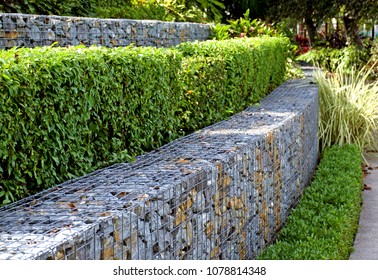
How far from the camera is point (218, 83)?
6254 millimetres

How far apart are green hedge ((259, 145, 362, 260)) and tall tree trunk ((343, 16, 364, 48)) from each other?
11.1 metres

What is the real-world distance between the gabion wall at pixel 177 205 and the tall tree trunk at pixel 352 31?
12.5 meters

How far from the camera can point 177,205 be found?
11.1 feet

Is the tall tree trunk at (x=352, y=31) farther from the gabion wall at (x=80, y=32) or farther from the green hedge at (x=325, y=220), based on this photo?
the green hedge at (x=325, y=220)

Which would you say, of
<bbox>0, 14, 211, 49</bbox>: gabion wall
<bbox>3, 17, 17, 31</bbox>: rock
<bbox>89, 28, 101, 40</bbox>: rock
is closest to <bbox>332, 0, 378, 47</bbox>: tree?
<bbox>0, 14, 211, 49</bbox>: gabion wall

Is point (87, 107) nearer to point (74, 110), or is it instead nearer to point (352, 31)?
point (74, 110)

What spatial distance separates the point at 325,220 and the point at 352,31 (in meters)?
13.8

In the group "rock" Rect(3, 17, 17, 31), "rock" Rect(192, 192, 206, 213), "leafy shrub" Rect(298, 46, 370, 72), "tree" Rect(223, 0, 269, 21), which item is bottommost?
"leafy shrub" Rect(298, 46, 370, 72)

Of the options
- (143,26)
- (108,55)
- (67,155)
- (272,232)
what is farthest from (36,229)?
(143,26)

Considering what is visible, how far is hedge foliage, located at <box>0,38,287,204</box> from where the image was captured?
3.24 m

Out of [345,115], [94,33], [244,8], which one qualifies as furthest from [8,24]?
[244,8]

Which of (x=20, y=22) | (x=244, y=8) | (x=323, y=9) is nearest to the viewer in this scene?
(x=20, y=22)

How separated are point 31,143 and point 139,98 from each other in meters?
1.31

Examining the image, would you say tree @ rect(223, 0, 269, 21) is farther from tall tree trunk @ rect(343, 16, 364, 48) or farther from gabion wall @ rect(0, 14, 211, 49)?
gabion wall @ rect(0, 14, 211, 49)
